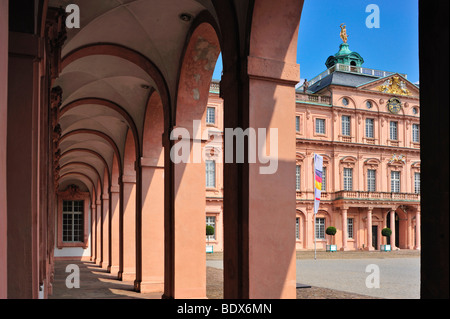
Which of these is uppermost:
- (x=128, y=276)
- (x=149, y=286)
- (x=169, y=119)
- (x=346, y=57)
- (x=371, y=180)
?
(x=346, y=57)

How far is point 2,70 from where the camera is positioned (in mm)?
1853

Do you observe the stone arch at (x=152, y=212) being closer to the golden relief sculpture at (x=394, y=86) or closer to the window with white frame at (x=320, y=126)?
the window with white frame at (x=320, y=126)

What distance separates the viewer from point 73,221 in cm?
3547

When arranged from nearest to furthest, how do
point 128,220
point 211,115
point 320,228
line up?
1. point 128,220
2. point 211,115
3. point 320,228

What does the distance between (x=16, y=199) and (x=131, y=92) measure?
9295 mm

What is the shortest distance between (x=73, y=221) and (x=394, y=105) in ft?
97.1

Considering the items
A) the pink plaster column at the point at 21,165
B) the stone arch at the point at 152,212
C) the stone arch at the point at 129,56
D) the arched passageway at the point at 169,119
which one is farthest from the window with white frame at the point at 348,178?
the pink plaster column at the point at 21,165

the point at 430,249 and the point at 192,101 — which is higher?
the point at 192,101

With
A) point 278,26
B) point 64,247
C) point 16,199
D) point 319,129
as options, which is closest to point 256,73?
point 278,26

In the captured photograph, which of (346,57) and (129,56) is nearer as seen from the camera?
(129,56)

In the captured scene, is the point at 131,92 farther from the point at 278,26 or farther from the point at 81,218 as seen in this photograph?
the point at 81,218

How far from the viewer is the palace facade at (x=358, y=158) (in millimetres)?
40719

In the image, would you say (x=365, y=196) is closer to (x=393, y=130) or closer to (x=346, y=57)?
(x=393, y=130)

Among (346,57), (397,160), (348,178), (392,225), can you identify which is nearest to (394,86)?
(397,160)
